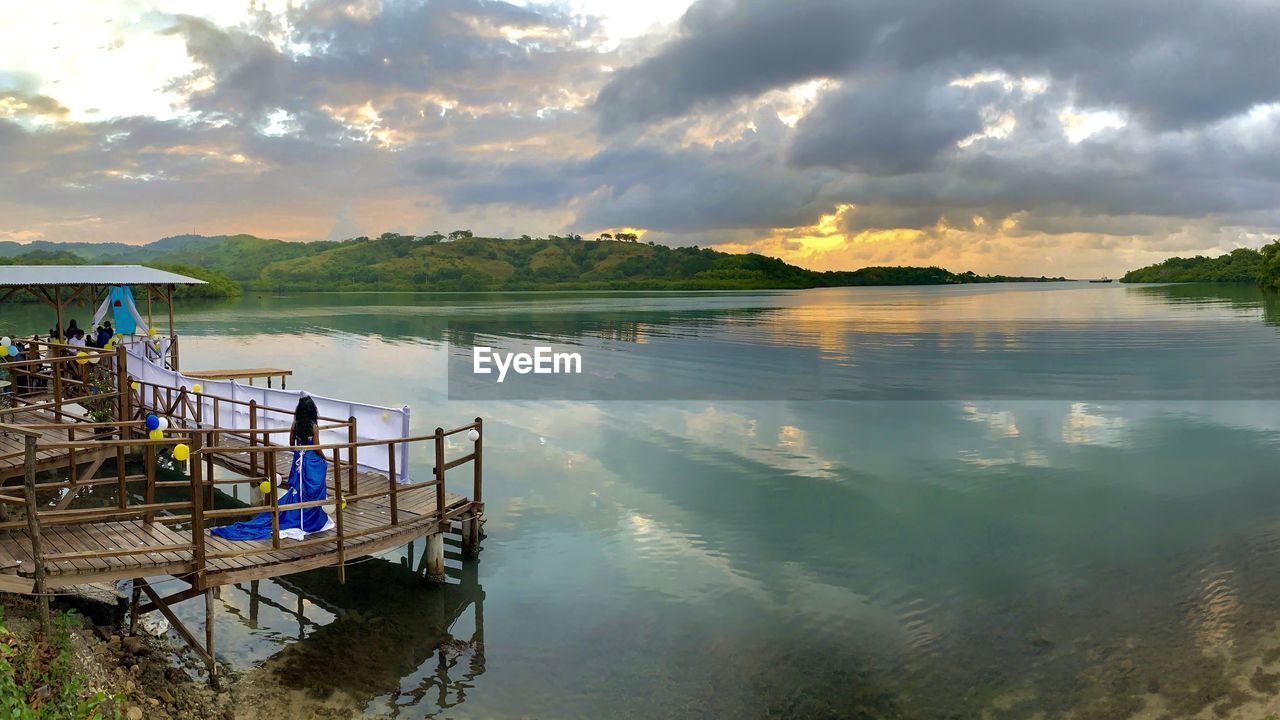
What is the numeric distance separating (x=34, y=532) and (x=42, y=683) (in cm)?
182

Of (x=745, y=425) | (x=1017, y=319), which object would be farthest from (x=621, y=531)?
(x=1017, y=319)

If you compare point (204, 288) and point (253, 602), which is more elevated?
point (204, 288)

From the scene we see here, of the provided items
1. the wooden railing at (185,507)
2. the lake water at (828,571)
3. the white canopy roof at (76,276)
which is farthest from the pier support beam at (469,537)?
the white canopy roof at (76,276)

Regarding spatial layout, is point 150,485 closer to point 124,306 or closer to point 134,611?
point 134,611

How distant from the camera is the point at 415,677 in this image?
11.2 m

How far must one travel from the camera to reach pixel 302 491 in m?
12.0

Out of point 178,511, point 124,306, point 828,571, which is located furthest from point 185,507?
point 124,306

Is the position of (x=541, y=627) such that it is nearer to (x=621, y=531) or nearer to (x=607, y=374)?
(x=621, y=531)

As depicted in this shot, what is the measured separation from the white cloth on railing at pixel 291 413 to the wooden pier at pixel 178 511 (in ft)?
0.26

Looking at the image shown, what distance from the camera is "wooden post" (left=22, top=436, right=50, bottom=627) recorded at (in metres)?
9.05

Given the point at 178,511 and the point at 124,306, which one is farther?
the point at 124,306

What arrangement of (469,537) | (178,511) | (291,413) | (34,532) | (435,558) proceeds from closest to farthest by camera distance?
(34,532) → (291,413) → (435,558) → (469,537) → (178,511)

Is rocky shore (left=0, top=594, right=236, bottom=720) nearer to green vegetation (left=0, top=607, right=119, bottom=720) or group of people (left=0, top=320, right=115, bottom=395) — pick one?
green vegetation (left=0, top=607, right=119, bottom=720)

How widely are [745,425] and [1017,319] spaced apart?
73.6m
